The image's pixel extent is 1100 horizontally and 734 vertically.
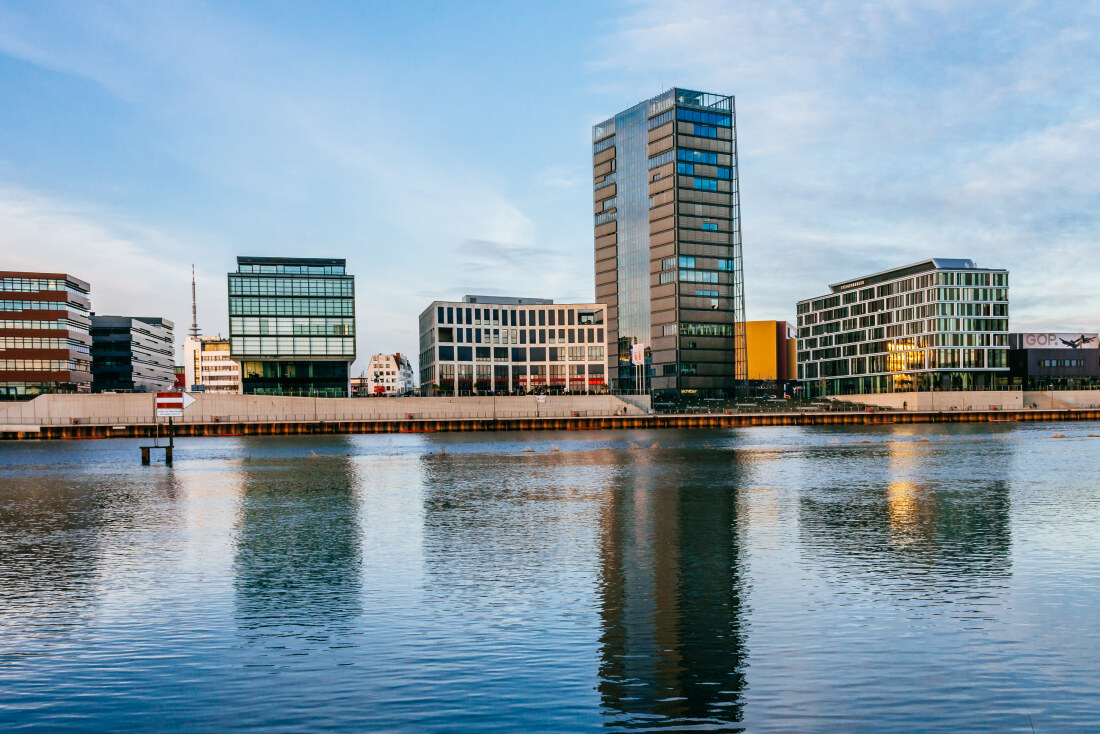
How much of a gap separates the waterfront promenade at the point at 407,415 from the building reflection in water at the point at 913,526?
352ft

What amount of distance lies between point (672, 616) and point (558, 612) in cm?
264

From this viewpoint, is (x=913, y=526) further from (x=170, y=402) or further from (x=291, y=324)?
(x=291, y=324)

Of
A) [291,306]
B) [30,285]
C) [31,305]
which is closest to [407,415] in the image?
[291,306]

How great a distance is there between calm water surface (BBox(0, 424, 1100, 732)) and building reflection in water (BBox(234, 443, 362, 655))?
0.13 meters

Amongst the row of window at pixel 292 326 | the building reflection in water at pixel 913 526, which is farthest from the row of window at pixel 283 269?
the building reflection in water at pixel 913 526

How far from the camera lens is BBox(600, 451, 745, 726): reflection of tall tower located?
1469 cm

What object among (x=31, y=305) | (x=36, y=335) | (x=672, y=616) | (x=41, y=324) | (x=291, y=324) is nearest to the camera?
(x=672, y=616)

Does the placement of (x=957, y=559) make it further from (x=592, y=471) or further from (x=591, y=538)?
(x=592, y=471)

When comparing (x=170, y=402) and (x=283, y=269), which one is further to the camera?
(x=283, y=269)

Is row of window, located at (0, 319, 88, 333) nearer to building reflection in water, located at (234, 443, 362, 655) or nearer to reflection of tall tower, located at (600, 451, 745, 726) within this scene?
building reflection in water, located at (234, 443, 362, 655)

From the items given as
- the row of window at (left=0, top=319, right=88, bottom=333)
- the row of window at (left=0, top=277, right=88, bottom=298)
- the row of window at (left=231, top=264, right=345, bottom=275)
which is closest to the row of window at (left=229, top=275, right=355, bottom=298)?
the row of window at (left=231, top=264, right=345, bottom=275)

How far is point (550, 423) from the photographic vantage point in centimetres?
17312

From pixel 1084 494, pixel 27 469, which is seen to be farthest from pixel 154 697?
pixel 27 469

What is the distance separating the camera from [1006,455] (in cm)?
7775
